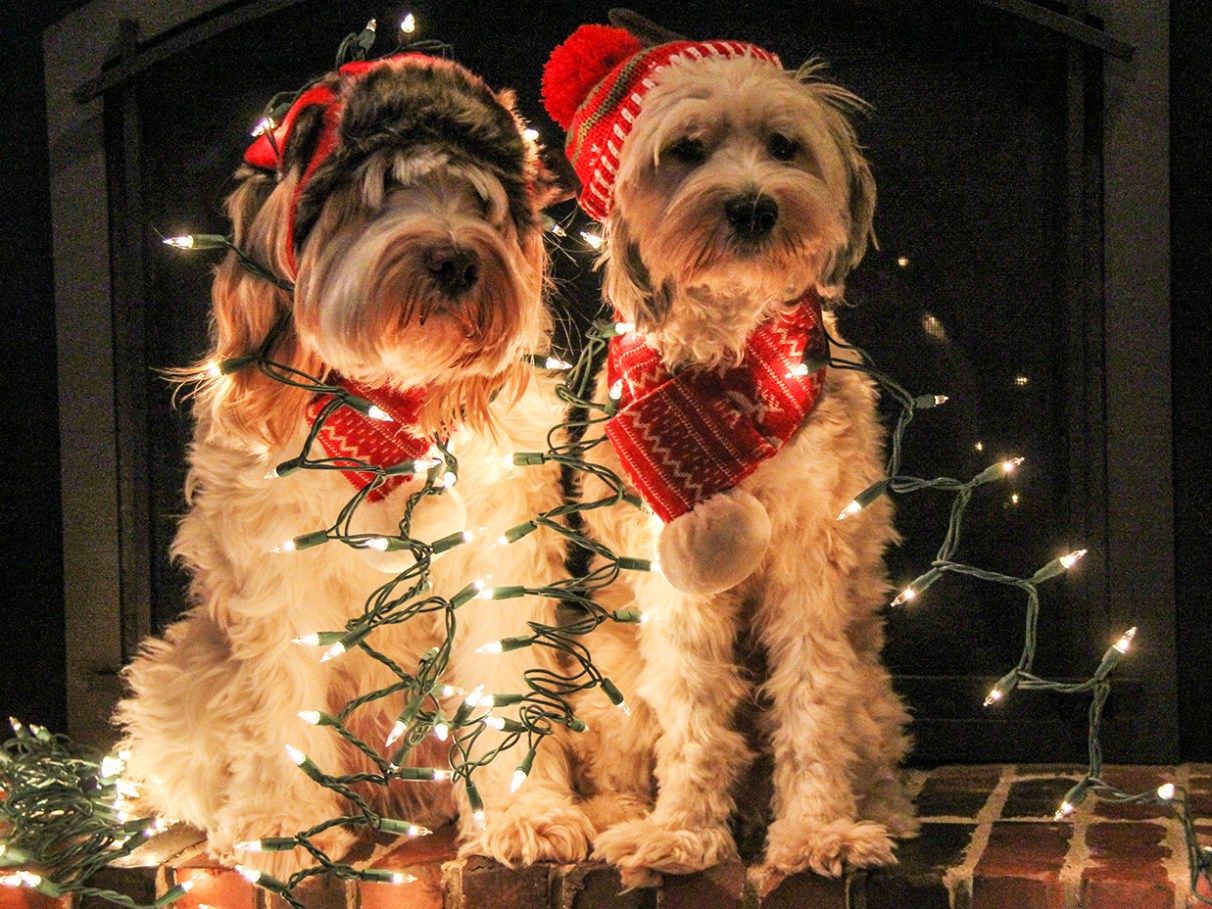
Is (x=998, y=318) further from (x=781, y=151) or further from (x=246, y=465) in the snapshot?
(x=246, y=465)

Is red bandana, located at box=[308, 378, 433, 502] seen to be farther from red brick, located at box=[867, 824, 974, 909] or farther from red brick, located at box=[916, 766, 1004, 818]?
red brick, located at box=[916, 766, 1004, 818]

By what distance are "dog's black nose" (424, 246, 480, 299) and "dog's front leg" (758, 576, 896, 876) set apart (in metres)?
0.67

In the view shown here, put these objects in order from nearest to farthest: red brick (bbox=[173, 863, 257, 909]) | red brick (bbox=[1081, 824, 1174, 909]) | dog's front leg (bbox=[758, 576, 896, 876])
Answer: red brick (bbox=[1081, 824, 1174, 909]), dog's front leg (bbox=[758, 576, 896, 876]), red brick (bbox=[173, 863, 257, 909])

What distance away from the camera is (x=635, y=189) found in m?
1.82

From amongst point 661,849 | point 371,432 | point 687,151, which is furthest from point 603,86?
point 661,849

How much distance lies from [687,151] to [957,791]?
125 cm

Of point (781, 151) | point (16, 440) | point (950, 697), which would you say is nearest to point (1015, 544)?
point (950, 697)

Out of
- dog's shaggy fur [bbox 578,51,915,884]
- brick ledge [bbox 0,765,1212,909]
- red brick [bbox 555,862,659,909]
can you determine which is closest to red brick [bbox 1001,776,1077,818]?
brick ledge [bbox 0,765,1212,909]

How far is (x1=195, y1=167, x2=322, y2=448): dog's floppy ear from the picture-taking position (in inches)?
74.4

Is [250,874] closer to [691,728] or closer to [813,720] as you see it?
[691,728]

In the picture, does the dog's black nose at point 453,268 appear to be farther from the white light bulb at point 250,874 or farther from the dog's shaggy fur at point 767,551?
the white light bulb at point 250,874

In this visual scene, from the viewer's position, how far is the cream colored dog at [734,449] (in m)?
1.78

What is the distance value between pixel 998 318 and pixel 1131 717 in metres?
0.79

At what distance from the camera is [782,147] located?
1.82 m
